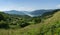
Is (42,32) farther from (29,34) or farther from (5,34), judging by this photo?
(5,34)

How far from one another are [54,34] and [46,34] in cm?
82

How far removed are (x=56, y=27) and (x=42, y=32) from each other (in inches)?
48.6

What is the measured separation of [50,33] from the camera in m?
12.9

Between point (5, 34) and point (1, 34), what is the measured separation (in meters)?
0.53

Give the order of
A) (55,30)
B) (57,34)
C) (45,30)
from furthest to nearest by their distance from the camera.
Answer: (45,30) → (55,30) → (57,34)

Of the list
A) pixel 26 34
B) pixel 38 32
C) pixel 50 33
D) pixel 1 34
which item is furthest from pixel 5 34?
pixel 50 33

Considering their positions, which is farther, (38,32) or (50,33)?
(38,32)

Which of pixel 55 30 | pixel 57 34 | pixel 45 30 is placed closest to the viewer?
pixel 57 34

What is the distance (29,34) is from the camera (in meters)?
14.1

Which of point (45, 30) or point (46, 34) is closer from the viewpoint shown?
point (46, 34)

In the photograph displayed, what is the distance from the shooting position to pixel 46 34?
13305 millimetres

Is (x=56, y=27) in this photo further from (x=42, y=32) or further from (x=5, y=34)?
(x=5, y=34)

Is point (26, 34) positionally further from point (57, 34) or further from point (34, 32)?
point (57, 34)

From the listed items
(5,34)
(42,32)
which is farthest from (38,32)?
(5,34)
